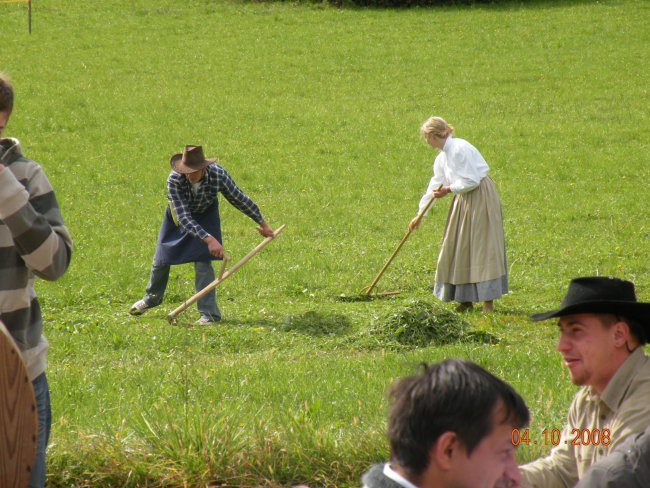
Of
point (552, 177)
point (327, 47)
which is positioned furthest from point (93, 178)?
point (327, 47)

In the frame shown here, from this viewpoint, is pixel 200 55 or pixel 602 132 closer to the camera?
pixel 602 132

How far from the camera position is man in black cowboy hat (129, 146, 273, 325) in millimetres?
9609

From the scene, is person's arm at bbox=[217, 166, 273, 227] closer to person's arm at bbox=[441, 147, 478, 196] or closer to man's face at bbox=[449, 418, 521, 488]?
person's arm at bbox=[441, 147, 478, 196]

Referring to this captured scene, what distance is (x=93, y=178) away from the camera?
18.4m

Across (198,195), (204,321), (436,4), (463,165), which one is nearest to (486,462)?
(198,195)

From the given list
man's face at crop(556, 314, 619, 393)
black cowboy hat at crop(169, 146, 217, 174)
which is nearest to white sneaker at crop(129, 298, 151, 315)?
black cowboy hat at crop(169, 146, 217, 174)

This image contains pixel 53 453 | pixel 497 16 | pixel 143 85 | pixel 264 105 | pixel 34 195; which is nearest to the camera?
pixel 34 195

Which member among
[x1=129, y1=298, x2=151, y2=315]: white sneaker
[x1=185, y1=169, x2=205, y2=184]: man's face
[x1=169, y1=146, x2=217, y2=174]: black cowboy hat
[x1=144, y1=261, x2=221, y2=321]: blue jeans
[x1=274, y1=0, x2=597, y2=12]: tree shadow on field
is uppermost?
[x1=274, y1=0, x2=597, y2=12]: tree shadow on field

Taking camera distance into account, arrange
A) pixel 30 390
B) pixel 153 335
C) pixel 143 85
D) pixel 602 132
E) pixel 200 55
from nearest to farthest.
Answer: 1. pixel 30 390
2. pixel 153 335
3. pixel 602 132
4. pixel 143 85
5. pixel 200 55

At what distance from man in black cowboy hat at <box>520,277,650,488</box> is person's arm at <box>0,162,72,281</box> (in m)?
1.82

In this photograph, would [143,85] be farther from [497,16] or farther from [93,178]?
[497,16]

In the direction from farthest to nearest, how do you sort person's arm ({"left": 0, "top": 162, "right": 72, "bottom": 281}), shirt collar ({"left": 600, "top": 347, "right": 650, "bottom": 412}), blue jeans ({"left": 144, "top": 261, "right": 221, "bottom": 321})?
blue jeans ({"left": 144, "top": 261, "right": 221, "bottom": 321}) → shirt collar ({"left": 600, "top": 347, "right": 650, "bottom": 412}) → person's arm ({"left": 0, "top": 162, "right": 72, "bottom": 281})

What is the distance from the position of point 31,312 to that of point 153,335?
6.27 m

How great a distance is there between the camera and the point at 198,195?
980 centimetres
